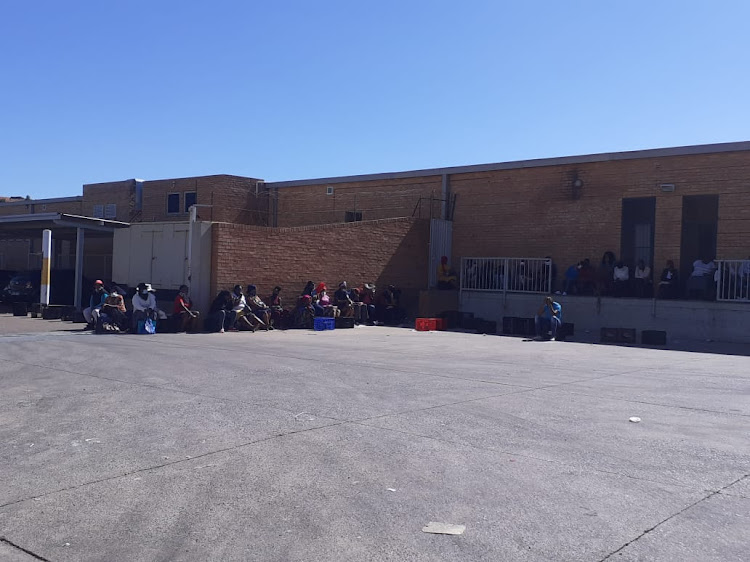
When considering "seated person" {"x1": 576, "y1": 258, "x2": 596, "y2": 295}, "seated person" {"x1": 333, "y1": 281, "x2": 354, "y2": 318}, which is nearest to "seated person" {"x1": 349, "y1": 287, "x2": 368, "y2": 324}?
"seated person" {"x1": 333, "y1": 281, "x2": 354, "y2": 318}

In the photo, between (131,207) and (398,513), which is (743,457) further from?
(131,207)

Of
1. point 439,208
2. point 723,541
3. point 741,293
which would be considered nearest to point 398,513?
point 723,541

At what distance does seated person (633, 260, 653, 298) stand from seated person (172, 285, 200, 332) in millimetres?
13733

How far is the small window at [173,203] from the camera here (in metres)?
39.4

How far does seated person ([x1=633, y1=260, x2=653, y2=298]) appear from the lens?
81.5 ft

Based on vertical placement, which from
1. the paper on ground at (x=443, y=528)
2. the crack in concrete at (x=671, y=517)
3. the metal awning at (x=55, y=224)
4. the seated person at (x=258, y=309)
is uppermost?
the metal awning at (x=55, y=224)

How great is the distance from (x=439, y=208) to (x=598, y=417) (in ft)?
73.6

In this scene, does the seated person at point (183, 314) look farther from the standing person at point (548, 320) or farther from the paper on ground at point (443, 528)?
the paper on ground at point (443, 528)

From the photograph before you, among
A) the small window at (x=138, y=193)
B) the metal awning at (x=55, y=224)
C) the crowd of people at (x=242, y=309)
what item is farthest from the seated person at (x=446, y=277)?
the small window at (x=138, y=193)

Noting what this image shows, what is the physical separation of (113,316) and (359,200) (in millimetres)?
15607

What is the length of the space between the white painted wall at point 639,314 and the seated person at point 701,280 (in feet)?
1.74

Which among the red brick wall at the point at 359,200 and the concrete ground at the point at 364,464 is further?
the red brick wall at the point at 359,200

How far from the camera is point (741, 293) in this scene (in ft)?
74.0

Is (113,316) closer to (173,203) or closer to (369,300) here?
(369,300)
